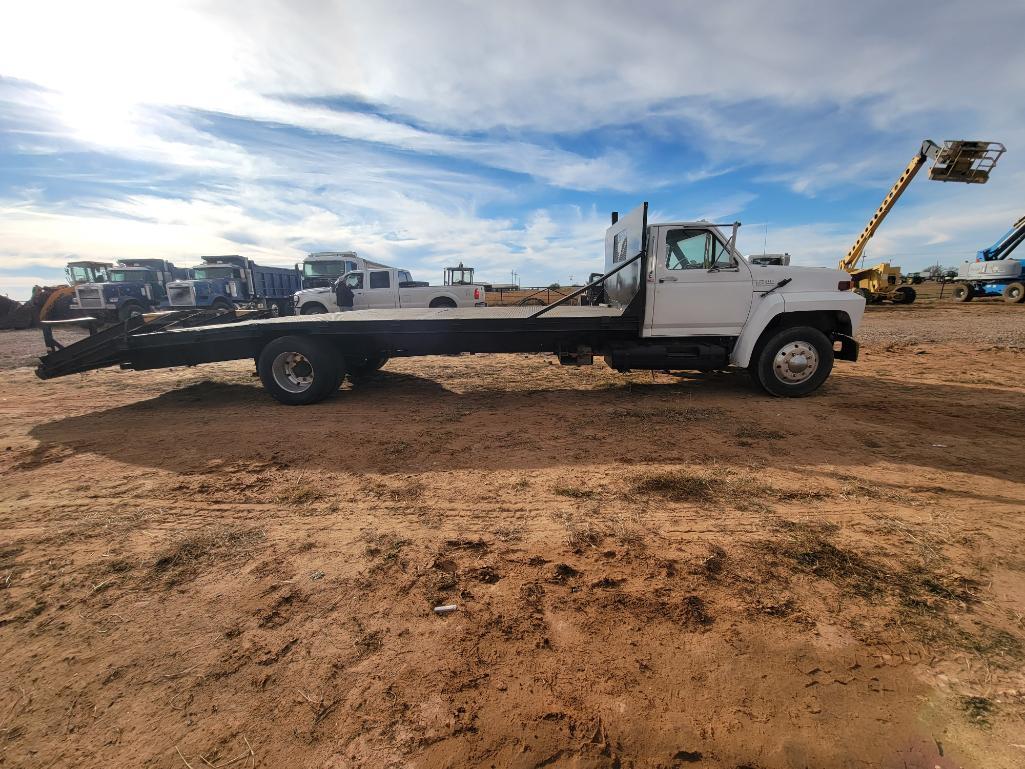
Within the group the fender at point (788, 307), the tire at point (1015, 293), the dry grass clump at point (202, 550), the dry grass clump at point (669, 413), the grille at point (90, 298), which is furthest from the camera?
the tire at point (1015, 293)

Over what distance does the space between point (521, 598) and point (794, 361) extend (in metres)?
5.46

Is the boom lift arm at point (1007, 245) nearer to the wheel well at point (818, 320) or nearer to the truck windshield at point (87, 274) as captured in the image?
the wheel well at point (818, 320)

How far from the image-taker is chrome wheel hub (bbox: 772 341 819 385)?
5949 millimetres

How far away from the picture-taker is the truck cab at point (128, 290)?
787 inches

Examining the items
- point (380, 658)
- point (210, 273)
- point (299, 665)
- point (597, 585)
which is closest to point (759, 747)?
point (597, 585)

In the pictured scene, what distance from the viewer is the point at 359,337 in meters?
6.14

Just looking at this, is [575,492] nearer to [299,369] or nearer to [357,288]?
[299,369]

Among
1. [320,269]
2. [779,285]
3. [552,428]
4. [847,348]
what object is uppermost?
[320,269]

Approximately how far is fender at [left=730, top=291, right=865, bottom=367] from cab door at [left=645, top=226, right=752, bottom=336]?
0.43 ft

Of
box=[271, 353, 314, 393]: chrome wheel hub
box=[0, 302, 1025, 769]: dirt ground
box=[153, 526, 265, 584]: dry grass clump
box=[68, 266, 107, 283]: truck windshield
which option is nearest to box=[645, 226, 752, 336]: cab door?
box=[0, 302, 1025, 769]: dirt ground

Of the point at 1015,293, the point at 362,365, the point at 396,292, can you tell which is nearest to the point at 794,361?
the point at 362,365

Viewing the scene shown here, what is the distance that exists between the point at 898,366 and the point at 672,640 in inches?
337

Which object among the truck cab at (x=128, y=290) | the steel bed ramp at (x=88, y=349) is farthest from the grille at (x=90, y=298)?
the steel bed ramp at (x=88, y=349)

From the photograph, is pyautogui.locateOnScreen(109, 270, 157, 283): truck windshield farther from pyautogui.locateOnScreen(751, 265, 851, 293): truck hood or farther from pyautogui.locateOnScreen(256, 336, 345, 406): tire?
pyautogui.locateOnScreen(751, 265, 851, 293): truck hood
